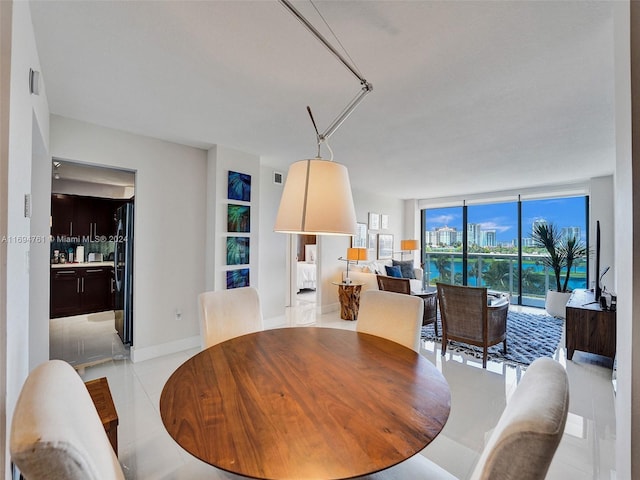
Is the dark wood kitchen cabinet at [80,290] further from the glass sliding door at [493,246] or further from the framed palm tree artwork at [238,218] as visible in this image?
the glass sliding door at [493,246]

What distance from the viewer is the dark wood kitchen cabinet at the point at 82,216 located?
462 cm

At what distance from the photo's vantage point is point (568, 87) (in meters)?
2.09

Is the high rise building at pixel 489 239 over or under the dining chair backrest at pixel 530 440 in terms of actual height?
over

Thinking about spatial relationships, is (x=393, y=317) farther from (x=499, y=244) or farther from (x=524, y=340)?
(x=499, y=244)

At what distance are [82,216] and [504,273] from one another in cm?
854

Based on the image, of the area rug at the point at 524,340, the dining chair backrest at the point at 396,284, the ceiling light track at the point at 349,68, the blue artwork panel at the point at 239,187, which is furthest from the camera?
the dining chair backrest at the point at 396,284

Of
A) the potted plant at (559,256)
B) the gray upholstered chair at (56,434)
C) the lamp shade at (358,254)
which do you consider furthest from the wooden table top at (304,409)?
the potted plant at (559,256)

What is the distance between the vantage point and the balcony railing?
18.9 ft

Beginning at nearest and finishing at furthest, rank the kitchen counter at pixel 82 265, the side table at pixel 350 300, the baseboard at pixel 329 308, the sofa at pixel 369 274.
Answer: the kitchen counter at pixel 82 265
the side table at pixel 350 300
the sofa at pixel 369 274
the baseboard at pixel 329 308

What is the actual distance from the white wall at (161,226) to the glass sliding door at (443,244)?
6004mm

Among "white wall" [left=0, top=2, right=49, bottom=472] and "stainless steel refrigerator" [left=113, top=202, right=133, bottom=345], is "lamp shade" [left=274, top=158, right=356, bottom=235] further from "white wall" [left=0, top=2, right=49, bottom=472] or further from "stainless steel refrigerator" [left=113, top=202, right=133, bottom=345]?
"stainless steel refrigerator" [left=113, top=202, right=133, bottom=345]

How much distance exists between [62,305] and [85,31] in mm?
4784

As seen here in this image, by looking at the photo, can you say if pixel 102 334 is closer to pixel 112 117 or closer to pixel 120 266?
pixel 120 266

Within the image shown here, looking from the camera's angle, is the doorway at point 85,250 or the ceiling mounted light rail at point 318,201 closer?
the ceiling mounted light rail at point 318,201
